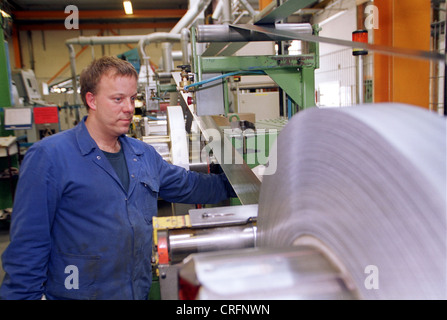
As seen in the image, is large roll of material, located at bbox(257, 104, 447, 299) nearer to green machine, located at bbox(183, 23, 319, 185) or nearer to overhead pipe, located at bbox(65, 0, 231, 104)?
green machine, located at bbox(183, 23, 319, 185)

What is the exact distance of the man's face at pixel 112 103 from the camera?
132 centimetres

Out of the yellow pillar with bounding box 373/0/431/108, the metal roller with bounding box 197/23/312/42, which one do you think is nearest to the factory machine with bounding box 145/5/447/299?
the metal roller with bounding box 197/23/312/42

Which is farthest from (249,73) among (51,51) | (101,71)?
(51,51)

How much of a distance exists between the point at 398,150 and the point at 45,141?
3.73 ft

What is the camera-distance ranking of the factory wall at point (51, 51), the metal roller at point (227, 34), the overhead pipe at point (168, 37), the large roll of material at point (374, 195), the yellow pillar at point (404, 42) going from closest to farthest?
the large roll of material at point (374, 195)
the metal roller at point (227, 34)
the yellow pillar at point (404, 42)
the overhead pipe at point (168, 37)
the factory wall at point (51, 51)

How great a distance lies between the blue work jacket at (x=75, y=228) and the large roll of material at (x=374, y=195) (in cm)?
79

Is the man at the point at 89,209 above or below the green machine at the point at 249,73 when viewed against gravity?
below

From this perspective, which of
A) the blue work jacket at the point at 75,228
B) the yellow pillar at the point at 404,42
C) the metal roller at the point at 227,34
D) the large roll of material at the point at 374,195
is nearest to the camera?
the large roll of material at the point at 374,195

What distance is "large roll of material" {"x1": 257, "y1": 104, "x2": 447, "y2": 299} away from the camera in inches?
16.6

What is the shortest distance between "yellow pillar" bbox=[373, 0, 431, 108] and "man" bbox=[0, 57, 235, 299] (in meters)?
2.47

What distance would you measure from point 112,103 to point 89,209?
0.39 metres

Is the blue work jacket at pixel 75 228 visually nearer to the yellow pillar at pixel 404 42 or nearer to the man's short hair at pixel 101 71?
the man's short hair at pixel 101 71

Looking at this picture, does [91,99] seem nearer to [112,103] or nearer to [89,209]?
[112,103]

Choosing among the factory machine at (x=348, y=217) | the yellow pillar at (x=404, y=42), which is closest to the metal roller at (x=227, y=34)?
the factory machine at (x=348, y=217)
